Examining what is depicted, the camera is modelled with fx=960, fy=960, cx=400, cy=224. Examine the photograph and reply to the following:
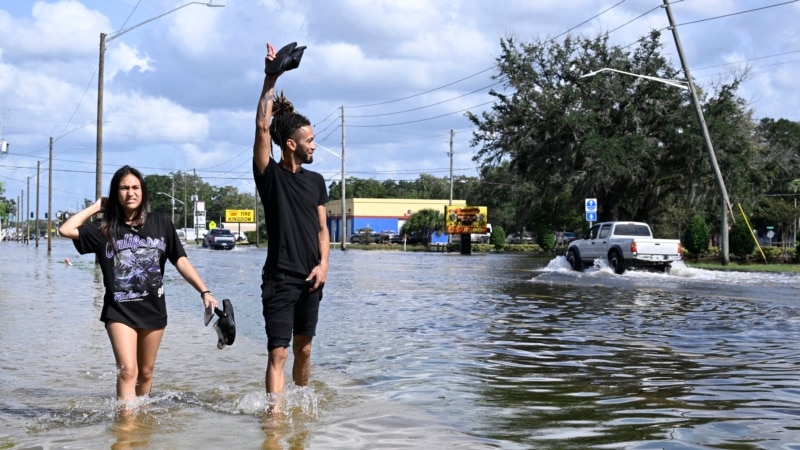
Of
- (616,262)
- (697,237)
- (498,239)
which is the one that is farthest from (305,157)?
(498,239)

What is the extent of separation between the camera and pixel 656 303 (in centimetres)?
1752

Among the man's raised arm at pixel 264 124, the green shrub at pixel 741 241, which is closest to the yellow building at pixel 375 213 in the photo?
the green shrub at pixel 741 241

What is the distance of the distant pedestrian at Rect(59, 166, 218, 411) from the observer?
20.0 ft

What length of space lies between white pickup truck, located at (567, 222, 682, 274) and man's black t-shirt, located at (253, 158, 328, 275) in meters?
24.1

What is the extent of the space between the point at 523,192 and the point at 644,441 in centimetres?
6720

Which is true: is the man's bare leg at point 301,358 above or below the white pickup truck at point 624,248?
below

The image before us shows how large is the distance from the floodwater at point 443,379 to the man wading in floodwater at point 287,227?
64 centimetres

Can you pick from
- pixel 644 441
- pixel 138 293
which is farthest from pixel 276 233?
pixel 644 441

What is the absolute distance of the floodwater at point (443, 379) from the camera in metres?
6.05

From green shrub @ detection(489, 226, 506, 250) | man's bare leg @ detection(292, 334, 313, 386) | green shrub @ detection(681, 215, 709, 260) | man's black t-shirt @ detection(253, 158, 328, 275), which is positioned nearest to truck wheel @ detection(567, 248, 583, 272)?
green shrub @ detection(681, 215, 709, 260)

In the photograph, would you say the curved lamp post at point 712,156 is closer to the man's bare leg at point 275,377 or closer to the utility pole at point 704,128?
the utility pole at point 704,128

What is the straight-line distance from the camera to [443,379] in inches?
331

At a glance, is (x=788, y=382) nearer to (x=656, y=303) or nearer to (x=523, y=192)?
(x=656, y=303)

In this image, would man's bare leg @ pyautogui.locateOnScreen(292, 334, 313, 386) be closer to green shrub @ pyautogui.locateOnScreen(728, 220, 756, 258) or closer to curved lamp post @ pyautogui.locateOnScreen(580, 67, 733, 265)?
curved lamp post @ pyautogui.locateOnScreen(580, 67, 733, 265)
